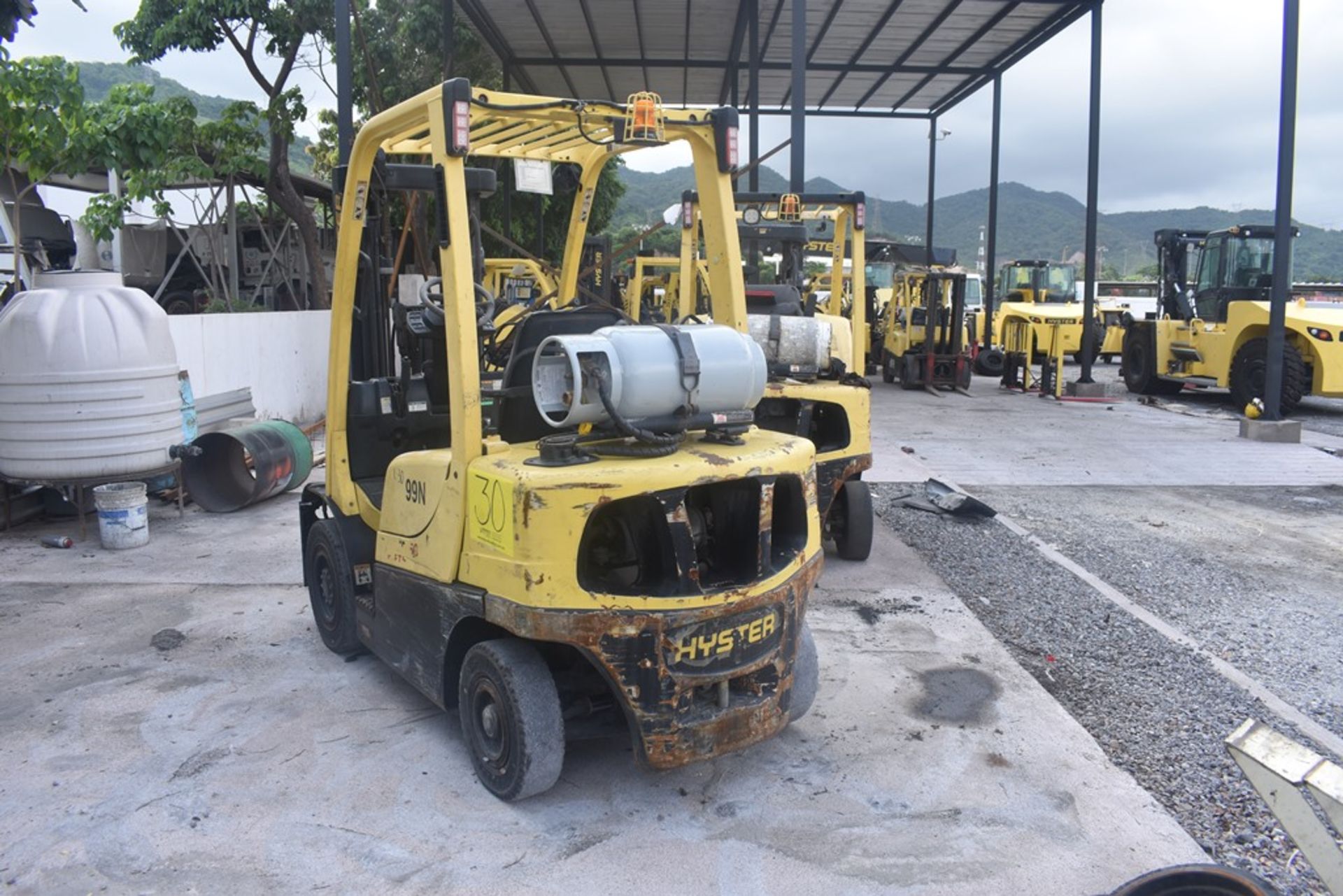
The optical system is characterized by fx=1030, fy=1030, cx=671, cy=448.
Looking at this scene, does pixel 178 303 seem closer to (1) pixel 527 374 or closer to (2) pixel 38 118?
(2) pixel 38 118

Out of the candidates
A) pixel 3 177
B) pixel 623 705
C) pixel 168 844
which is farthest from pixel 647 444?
pixel 3 177

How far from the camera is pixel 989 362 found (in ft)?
78.1

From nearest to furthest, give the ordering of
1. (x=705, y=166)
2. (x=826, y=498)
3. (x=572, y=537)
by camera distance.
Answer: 1. (x=572, y=537)
2. (x=705, y=166)
3. (x=826, y=498)

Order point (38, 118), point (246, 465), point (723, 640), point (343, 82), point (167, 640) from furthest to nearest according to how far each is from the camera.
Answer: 1. point (343, 82)
2. point (246, 465)
3. point (38, 118)
4. point (167, 640)
5. point (723, 640)

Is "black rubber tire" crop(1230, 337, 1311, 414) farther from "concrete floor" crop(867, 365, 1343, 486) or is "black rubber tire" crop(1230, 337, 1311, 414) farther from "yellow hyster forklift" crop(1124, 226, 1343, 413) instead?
"concrete floor" crop(867, 365, 1343, 486)

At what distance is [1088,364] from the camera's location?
60.7 feet

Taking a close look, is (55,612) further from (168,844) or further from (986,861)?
(986,861)

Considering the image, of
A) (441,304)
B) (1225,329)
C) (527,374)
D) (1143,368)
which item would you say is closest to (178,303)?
(441,304)

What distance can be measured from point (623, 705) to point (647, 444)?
89 centimetres

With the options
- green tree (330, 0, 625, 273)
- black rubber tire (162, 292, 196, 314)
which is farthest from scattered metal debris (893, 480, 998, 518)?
black rubber tire (162, 292, 196, 314)

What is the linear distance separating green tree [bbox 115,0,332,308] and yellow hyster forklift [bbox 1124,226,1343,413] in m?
14.3

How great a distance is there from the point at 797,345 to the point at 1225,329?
12.4m

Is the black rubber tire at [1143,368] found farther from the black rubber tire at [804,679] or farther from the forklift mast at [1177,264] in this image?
the black rubber tire at [804,679]

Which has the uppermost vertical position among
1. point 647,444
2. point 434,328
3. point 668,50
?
point 668,50
